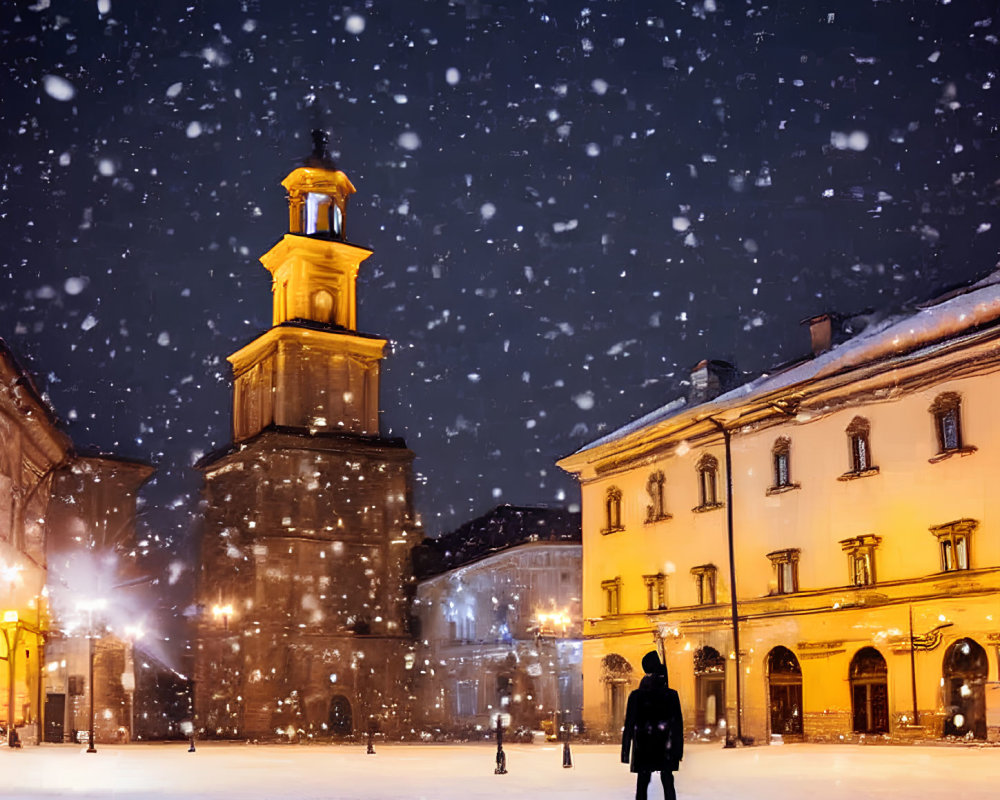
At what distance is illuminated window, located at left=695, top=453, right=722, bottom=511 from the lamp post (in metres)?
22.6

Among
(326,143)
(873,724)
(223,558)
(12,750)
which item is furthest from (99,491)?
(873,724)

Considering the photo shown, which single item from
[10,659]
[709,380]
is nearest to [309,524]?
[709,380]

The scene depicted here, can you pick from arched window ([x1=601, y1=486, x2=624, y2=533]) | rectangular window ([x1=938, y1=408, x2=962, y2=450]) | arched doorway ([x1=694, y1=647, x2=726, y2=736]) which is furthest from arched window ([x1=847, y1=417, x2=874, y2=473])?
arched window ([x1=601, y1=486, x2=624, y2=533])

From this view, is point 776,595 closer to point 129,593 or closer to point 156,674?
point 156,674

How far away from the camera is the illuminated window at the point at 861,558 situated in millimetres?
38719

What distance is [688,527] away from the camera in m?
47.2

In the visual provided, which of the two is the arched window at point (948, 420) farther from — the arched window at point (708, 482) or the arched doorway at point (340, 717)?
the arched doorway at point (340, 717)

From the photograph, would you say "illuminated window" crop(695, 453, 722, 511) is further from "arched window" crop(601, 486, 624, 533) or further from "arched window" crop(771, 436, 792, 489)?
"arched window" crop(601, 486, 624, 533)

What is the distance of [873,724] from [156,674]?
4000 centimetres

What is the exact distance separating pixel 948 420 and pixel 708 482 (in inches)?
442

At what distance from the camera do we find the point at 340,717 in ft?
218

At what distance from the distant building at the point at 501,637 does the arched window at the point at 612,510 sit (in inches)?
291

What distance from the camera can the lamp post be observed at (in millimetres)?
37125

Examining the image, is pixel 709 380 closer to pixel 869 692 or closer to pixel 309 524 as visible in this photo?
pixel 869 692
